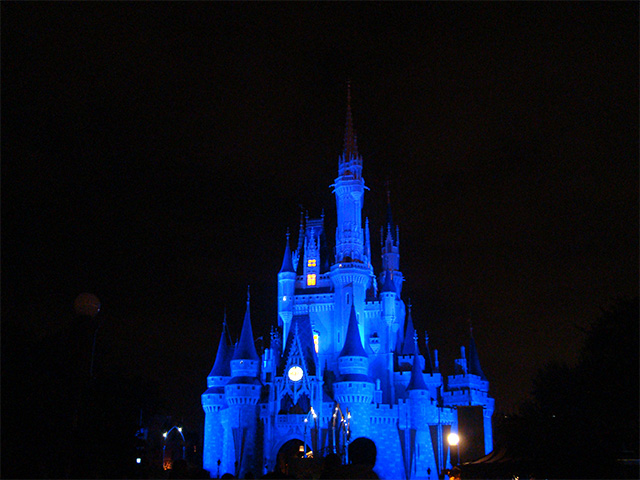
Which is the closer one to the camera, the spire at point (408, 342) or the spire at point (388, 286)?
the spire at point (408, 342)

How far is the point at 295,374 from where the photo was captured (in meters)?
63.8

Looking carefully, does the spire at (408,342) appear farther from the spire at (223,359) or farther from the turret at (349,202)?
the spire at (223,359)

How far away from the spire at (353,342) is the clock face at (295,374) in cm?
400

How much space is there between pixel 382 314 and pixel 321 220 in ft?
46.2

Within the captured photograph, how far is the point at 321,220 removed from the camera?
259ft

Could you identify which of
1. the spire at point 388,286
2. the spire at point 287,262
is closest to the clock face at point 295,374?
the spire at point 388,286

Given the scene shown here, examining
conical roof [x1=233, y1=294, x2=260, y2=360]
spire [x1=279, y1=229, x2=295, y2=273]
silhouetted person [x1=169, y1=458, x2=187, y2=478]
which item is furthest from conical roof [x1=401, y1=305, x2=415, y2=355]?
silhouetted person [x1=169, y1=458, x2=187, y2=478]

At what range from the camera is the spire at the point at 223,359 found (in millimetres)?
67438

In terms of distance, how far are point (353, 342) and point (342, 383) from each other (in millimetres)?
4104

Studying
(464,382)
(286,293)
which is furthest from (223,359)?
(464,382)

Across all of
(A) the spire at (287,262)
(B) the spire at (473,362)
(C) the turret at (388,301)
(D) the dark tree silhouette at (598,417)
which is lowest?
(D) the dark tree silhouette at (598,417)

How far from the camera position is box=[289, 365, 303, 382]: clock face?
63.4 m

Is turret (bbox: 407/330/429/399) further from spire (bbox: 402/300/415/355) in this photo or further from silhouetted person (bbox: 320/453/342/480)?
silhouetted person (bbox: 320/453/342/480)

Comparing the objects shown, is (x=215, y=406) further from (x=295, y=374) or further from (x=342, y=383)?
(x=342, y=383)
